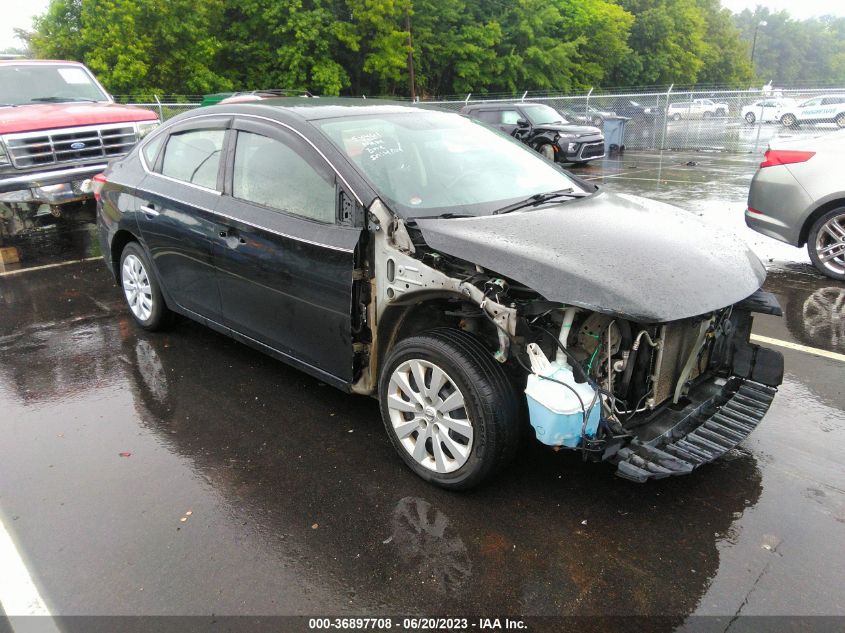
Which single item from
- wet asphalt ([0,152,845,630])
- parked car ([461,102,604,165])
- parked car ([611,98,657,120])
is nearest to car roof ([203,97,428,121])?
wet asphalt ([0,152,845,630])

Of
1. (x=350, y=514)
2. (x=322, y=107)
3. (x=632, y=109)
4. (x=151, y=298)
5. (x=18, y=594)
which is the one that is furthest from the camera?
(x=632, y=109)

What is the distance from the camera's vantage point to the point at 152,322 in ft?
16.8

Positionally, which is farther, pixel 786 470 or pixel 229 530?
pixel 786 470

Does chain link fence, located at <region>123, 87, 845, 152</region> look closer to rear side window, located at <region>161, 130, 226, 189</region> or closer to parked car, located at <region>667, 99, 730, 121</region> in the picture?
parked car, located at <region>667, 99, 730, 121</region>

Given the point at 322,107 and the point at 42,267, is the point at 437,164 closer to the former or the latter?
the point at 322,107

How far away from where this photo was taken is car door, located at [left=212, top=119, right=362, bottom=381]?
11.0 ft

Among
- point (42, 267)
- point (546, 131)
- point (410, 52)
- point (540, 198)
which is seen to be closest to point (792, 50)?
point (410, 52)

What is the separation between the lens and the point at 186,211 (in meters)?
4.24

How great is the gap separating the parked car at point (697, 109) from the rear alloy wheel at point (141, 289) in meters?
19.3

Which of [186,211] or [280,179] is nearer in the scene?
[280,179]

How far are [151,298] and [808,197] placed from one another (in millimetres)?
5928

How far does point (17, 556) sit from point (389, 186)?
7.83 feet

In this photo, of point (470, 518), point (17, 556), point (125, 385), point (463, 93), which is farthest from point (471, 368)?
point (463, 93)

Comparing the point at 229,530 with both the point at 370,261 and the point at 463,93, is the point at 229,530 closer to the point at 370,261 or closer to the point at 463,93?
the point at 370,261
